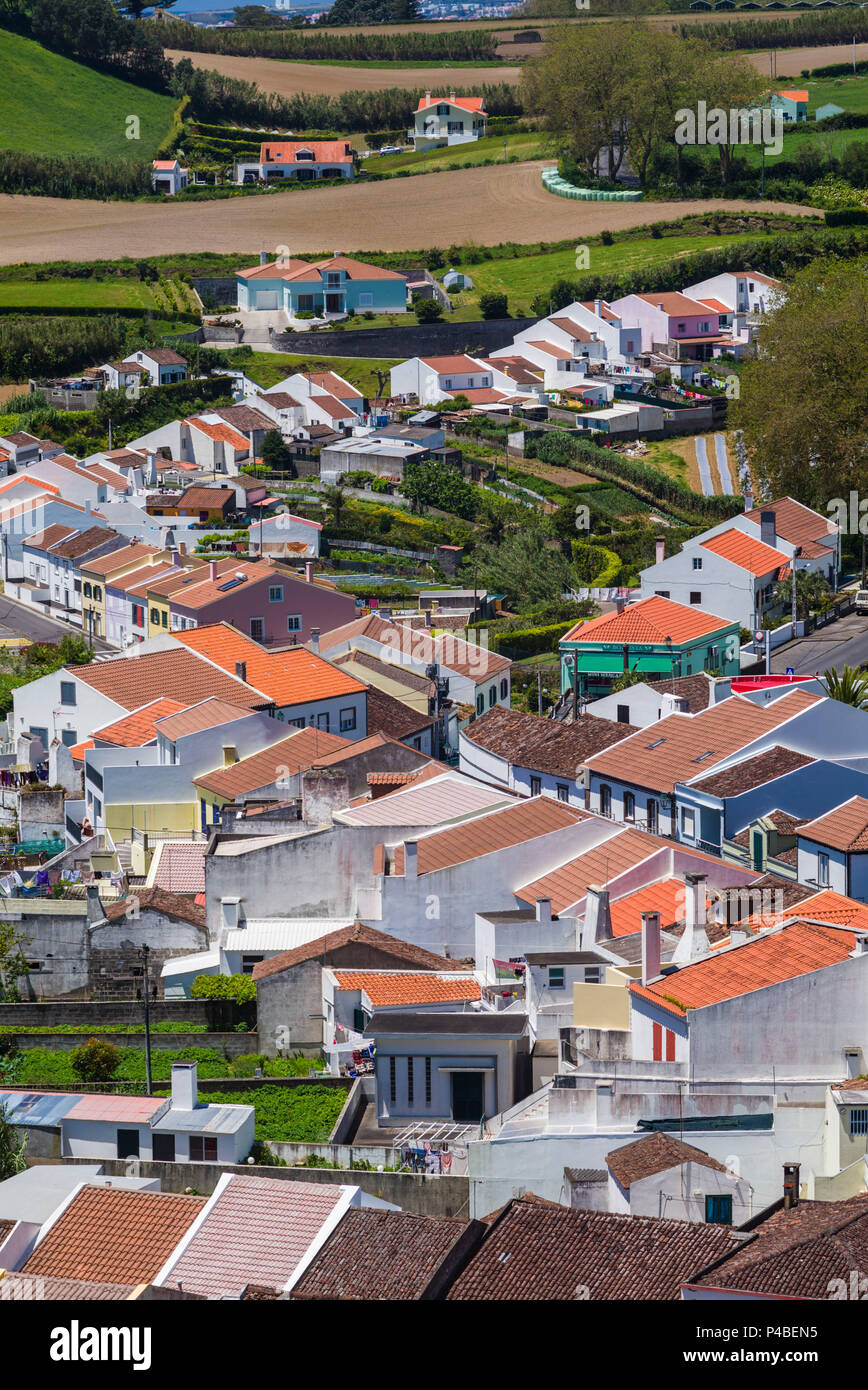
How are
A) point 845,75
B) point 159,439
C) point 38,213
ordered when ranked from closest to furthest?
point 159,439 < point 38,213 < point 845,75

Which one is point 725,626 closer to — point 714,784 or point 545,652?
point 545,652

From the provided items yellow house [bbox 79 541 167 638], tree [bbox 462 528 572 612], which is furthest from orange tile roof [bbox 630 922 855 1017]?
tree [bbox 462 528 572 612]

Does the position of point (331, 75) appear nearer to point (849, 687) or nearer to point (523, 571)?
point (523, 571)

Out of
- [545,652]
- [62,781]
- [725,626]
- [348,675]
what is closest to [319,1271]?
[62,781]

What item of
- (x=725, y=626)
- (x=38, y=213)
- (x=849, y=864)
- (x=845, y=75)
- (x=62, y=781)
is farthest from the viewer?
(x=845, y=75)

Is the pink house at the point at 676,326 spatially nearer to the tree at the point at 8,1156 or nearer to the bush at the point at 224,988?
the bush at the point at 224,988

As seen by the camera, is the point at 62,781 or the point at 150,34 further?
the point at 150,34

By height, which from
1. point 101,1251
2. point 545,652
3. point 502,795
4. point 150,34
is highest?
point 150,34

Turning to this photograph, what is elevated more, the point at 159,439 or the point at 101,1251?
the point at 101,1251
